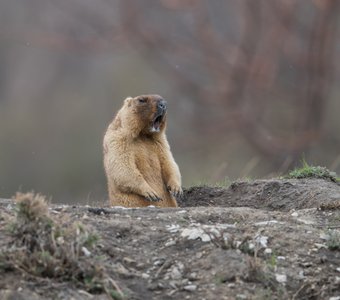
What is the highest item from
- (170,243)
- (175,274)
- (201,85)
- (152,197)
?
(201,85)

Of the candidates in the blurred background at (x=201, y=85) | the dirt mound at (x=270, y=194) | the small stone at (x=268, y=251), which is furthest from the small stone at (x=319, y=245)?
the blurred background at (x=201, y=85)

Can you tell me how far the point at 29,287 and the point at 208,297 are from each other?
3.20 ft

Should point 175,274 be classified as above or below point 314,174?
below

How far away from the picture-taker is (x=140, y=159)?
888 cm

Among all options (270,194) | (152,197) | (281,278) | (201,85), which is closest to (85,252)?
(281,278)

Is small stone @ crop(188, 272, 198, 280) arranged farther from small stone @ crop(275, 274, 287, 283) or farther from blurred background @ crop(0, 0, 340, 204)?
blurred background @ crop(0, 0, 340, 204)

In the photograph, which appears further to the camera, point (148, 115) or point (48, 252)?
point (148, 115)

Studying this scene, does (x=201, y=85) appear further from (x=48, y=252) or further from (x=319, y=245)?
(x=48, y=252)

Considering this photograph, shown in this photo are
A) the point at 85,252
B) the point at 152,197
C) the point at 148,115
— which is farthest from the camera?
the point at 148,115

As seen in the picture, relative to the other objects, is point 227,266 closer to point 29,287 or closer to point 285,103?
point 29,287

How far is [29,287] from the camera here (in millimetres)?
5590

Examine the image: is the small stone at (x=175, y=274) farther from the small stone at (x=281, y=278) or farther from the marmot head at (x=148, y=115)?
the marmot head at (x=148, y=115)

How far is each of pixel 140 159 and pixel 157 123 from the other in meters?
0.41

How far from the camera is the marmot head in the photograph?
354 inches
